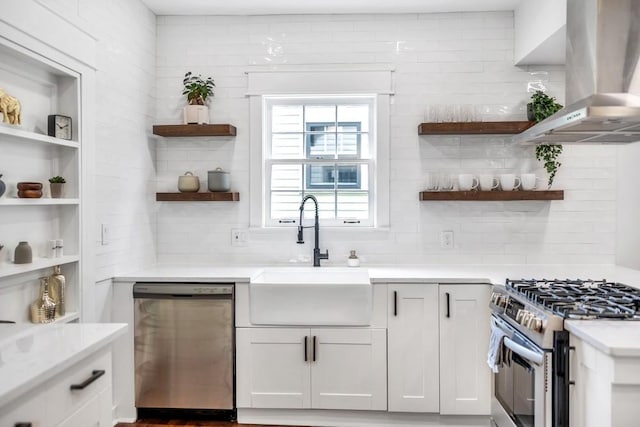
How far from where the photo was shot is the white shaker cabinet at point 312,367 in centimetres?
301

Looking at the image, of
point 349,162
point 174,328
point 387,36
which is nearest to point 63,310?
point 174,328

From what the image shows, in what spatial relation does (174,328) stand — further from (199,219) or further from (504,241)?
(504,241)

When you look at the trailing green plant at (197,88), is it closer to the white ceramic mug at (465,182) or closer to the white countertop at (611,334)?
the white ceramic mug at (465,182)

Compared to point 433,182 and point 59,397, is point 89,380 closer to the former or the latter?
point 59,397

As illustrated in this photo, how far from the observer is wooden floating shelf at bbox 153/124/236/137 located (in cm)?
351

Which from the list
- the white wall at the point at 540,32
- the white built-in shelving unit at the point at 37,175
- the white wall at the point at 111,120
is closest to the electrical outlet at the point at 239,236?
the white wall at the point at 111,120

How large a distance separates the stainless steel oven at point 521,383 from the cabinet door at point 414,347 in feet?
1.36

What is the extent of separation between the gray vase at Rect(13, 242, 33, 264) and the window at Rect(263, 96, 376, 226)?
175 cm

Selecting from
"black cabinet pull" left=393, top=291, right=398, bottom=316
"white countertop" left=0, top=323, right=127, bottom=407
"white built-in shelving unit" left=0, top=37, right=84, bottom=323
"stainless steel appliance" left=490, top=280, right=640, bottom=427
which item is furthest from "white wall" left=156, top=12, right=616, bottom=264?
"white countertop" left=0, top=323, right=127, bottom=407

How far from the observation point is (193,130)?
11.5 feet

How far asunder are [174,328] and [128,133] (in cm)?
134

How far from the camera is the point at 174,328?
120 inches

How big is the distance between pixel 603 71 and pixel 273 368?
241 cm

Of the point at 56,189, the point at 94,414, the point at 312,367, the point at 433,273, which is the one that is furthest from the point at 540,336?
the point at 56,189
